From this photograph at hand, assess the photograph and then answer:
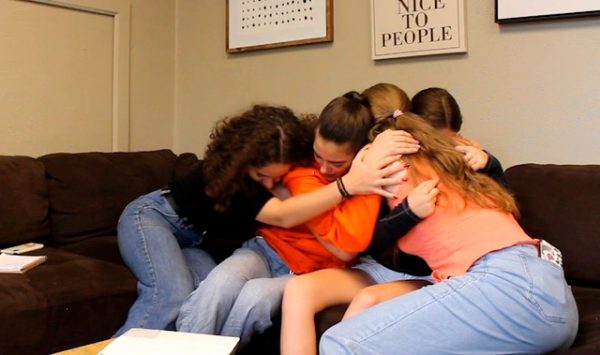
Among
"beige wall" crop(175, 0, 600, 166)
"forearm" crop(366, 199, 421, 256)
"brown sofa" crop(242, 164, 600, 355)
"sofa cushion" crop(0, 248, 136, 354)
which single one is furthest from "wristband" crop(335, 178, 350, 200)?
"beige wall" crop(175, 0, 600, 166)

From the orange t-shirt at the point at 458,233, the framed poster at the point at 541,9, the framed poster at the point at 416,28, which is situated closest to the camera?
the orange t-shirt at the point at 458,233

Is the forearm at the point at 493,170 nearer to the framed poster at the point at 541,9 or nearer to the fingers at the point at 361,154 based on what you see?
the fingers at the point at 361,154

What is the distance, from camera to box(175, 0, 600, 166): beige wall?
7.00 feet

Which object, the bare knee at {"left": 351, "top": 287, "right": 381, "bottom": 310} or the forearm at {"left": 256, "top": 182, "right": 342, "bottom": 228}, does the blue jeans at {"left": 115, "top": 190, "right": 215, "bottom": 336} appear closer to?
the forearm at {"left": 256, "top": 182, "right": 342, "bottom": 228}

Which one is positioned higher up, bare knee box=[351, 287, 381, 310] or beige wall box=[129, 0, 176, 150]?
beige wall box=[129, 0, 176, 150]

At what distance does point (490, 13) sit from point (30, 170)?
1.90m

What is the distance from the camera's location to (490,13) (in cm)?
228

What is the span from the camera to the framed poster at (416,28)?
92.1 inches

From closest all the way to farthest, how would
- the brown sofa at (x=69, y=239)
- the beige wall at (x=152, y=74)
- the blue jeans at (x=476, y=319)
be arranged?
the blue jeans at (x=476, y=319) → the brown sofa at (x=69, y=239) → the beige wall at (x=152, y=74)

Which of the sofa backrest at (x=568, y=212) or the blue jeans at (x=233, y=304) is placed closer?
the blue jeans at (x=233, y=304)

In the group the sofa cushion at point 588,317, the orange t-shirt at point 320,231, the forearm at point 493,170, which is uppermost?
the forearm at point 493,170

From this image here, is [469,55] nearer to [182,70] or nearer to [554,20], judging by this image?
[554,20]

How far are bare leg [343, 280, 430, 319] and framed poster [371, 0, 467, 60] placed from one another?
44.5 inches

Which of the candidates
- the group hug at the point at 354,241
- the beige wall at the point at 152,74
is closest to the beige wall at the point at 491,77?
the beige wall at the point at 152,74
